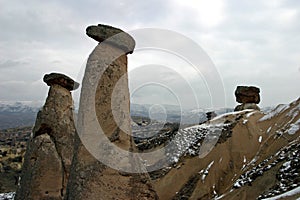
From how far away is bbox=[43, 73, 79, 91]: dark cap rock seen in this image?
887 centimetres

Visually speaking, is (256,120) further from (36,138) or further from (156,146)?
(36,138)

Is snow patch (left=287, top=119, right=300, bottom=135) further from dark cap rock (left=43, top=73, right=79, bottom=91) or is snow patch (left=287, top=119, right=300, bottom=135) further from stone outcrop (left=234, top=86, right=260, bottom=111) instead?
stone outcrop (left=234, top=86, right=260, bottom=111)

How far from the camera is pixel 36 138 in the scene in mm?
8422

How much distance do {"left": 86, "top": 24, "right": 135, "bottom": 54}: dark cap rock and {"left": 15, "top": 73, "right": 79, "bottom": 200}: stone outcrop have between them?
1787mm

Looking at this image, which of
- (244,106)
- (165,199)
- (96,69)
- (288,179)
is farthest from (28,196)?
(244,106)

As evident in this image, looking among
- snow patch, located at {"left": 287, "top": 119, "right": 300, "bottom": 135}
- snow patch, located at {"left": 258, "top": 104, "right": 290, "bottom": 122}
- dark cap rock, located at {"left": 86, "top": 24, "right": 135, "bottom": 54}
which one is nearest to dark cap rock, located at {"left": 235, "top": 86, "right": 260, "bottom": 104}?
snow patch, located at {"left": 258, "top": 104, "right": 290, "bottom": 122}

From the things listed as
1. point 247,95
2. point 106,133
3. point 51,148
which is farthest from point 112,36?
point 247,95

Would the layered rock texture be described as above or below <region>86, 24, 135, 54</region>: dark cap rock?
below

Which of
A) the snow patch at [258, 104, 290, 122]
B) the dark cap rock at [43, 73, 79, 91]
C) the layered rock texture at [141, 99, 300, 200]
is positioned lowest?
the layered rock texture at [141, 99, 300, 200]

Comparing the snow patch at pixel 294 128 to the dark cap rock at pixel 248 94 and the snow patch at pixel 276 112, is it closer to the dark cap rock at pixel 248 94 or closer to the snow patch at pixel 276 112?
the snow patch at pixel 276 112

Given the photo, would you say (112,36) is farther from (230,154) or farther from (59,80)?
(230,154)

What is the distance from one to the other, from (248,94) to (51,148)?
19.7m

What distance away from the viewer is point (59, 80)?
8.95m

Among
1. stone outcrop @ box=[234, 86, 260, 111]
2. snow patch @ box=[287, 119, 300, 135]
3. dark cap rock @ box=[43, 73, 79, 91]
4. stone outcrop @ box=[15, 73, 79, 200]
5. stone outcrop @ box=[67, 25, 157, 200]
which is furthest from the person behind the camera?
stone outcrop @ box=[234, 86, 260, 111]
